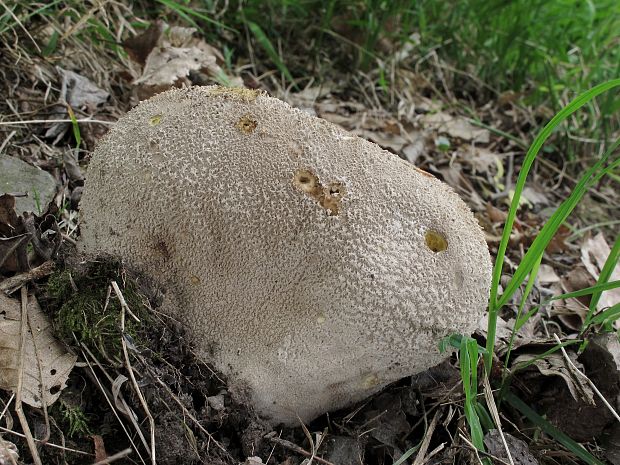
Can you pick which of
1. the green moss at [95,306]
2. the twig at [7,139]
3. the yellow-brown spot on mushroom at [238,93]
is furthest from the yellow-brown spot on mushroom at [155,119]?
the twig at [7,139]

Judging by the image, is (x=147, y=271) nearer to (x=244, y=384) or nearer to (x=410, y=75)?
(x=244, y=384)

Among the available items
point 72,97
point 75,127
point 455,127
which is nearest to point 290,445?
point 75,127

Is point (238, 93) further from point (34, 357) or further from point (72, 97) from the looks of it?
point (72, 97)

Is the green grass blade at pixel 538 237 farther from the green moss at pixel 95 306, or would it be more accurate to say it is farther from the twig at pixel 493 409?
the green moss at pixel 95 306

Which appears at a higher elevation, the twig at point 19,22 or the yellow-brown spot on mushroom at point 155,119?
the yellow-brown spot on mushroom at point 155,119

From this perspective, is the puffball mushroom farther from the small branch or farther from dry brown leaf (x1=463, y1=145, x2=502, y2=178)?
dry brown leaf (x1=463, y1=145, x2=502, y2=178)

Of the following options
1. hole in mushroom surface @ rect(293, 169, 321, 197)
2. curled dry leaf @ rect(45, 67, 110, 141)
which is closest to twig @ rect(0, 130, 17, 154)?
curled dry leaf @ rect(45, 67, 110, 141)
